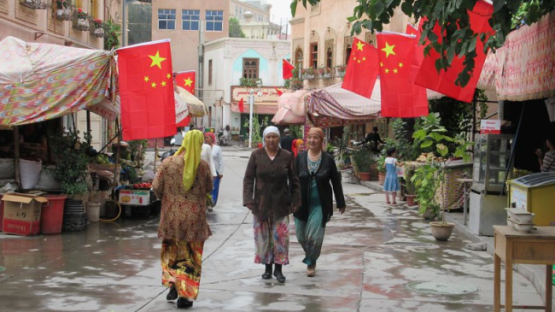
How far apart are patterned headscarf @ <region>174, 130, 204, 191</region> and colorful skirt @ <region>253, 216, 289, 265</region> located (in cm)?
150

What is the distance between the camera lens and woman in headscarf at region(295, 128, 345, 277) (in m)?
8.86

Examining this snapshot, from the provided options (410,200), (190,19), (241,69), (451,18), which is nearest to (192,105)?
(410,200)

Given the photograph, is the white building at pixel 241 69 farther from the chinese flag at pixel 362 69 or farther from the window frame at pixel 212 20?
the chinese flag at pixel 362 69

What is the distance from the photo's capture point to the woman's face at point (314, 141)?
887cm

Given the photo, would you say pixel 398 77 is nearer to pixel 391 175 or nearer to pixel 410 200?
pixel 391 175

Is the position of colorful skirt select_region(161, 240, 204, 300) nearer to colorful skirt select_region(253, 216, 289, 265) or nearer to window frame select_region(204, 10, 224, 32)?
colorful skirt select_region(253, 216, 289, 265)

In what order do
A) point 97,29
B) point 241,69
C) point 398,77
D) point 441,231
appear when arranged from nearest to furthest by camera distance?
point 441,231
point 398,77
point 97,29
point 241,69

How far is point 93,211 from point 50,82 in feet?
9.41

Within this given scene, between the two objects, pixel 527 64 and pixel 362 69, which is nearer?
pixel 527 64

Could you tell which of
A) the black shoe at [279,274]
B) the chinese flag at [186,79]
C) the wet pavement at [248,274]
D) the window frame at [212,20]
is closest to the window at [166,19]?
the window frame at [212,20]

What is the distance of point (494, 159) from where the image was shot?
11594 mm

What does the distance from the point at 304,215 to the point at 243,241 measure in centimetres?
319

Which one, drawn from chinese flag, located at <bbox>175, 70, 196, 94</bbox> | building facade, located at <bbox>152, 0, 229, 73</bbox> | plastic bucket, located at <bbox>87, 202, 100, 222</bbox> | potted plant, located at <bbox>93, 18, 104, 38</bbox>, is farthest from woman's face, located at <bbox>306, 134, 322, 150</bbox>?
building facade, located at <bbox>152, 0, 229, 73</bbox>

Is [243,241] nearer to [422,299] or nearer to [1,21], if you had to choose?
[422,299]
